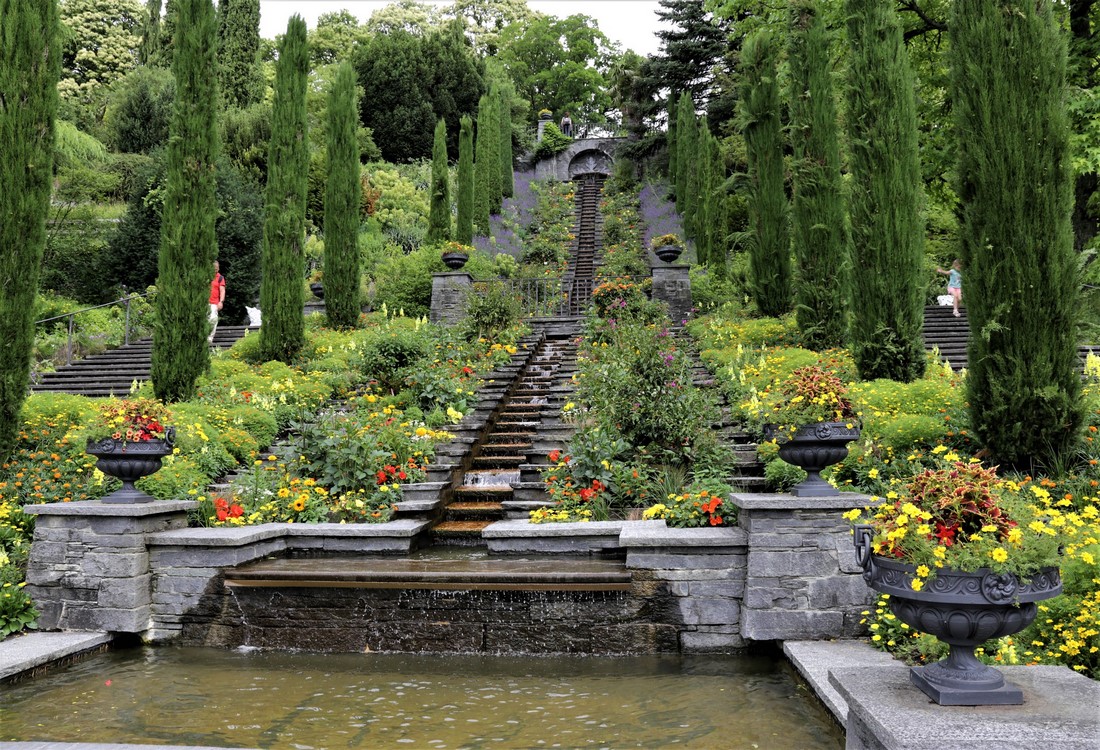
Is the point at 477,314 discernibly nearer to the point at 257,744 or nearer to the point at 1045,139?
the point at 1045,139

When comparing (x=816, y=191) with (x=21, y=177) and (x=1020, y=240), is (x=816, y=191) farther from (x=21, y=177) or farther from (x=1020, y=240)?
(x=21, y=177)

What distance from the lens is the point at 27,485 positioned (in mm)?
7504

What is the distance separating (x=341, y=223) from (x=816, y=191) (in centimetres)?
904

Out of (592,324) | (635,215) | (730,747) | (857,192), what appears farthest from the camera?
(635,215)

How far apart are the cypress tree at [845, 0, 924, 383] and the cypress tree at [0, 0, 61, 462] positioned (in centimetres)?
931

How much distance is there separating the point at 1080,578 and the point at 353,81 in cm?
1588

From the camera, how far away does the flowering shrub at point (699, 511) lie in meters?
5.99

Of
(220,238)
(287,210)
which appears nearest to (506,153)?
(220,238)

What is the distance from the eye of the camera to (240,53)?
31.4 meters

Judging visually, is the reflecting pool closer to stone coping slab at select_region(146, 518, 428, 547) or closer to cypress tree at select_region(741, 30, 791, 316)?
stone coping slab at select_region(146, 518, 428, 547)

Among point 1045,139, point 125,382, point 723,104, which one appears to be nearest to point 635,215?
point 723,104

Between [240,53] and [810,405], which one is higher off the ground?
[240,53]

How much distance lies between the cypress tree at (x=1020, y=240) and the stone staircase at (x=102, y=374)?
12.2 m

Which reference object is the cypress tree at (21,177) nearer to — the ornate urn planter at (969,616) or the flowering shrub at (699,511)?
the flowering shrub at (699,511)
